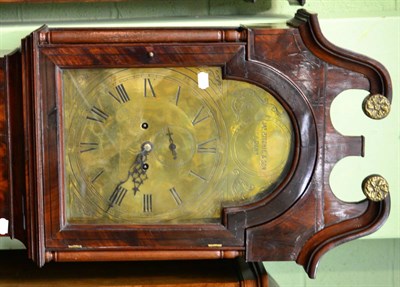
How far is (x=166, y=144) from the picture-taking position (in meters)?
1.54

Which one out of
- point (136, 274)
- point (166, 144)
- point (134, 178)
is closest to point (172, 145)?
point (166, 144)

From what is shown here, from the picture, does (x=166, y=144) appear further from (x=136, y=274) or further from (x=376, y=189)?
(x=376, y=189)

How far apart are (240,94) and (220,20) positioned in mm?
414

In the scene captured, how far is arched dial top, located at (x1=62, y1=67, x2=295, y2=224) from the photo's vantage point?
1.52 m

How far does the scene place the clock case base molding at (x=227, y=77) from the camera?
4.90ft

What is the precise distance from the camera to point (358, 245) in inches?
85.8

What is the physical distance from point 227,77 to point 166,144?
8.0 inches

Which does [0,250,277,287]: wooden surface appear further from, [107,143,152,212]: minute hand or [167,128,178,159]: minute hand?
[167,128,178,159]: minute hand

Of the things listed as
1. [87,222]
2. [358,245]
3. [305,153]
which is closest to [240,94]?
[305,153]

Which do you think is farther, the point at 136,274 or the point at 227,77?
the point at 136,274

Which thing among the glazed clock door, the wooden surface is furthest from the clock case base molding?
the wooden surface

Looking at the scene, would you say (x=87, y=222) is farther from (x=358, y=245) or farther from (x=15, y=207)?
(x=358, y=245)

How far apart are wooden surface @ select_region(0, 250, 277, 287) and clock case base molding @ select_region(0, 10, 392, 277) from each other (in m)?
0.13

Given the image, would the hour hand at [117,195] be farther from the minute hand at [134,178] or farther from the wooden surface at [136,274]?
the wooden surface at [136,274]
